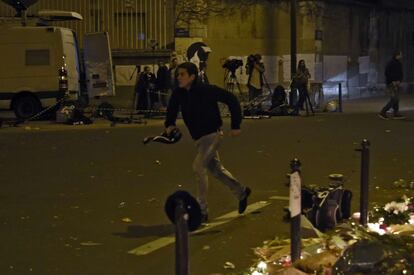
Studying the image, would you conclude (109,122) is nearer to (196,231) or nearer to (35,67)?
(35,67)

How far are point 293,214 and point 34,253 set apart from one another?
2446 millimetres

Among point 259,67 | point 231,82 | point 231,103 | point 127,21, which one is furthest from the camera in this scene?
point 127,21

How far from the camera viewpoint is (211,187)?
10.0 m

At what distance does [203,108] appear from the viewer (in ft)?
25.7

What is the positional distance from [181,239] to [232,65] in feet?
66.1

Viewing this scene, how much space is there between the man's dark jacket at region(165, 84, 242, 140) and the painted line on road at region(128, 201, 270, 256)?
3.10ft

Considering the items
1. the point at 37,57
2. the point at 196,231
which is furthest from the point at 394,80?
the point at 196,231

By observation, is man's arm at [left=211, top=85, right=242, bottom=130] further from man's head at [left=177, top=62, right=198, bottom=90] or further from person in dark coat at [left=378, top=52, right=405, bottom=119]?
person in dark coat at [left=378, top=52, right=405, bottom=119]

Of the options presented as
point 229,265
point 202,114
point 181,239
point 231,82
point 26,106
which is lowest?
point 229,265

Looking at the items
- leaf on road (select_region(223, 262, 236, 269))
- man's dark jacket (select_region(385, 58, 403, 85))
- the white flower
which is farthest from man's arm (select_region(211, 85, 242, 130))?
man's dark jacket (select_region(385, 58, 403, 85))

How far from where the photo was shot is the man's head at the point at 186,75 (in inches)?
306

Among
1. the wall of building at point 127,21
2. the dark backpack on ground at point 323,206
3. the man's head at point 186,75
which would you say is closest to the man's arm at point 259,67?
the wall of building at point 127,21

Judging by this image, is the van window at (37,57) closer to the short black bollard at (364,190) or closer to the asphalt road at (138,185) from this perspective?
the asphalt road at (138,185)

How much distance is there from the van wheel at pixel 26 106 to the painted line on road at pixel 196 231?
11785 millimetres
